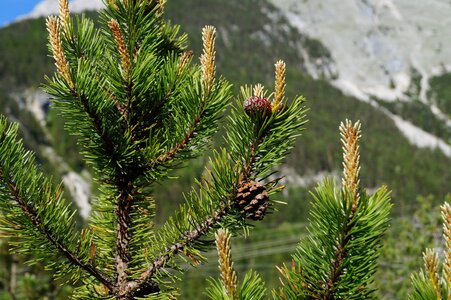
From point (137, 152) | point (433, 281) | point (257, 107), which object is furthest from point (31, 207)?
point (433, 281)

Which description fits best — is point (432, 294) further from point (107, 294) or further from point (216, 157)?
point (107, 294)

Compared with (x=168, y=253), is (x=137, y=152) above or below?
above

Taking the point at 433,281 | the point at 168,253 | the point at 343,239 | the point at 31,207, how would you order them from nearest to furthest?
the point at 433,281, the point at 343,239, the point at 31,207, the point at 168,253

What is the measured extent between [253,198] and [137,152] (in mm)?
634

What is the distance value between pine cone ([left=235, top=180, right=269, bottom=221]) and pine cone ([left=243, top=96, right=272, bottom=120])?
12.3 inches

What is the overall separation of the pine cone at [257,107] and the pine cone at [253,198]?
1.03 feet

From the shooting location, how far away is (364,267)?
1545 millimetres

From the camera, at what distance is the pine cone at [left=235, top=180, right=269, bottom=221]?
2076mm

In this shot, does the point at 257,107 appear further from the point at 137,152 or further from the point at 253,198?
the point at 137,152

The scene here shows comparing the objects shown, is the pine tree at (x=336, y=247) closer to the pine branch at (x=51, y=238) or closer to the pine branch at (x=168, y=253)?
the pine branch at (x=168, y=253)

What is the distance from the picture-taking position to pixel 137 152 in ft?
7.50

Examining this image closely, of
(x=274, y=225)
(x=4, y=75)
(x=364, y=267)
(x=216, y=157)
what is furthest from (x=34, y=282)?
(x=4, y=75)

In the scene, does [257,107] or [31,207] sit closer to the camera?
[257,107]

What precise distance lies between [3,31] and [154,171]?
716 ft
